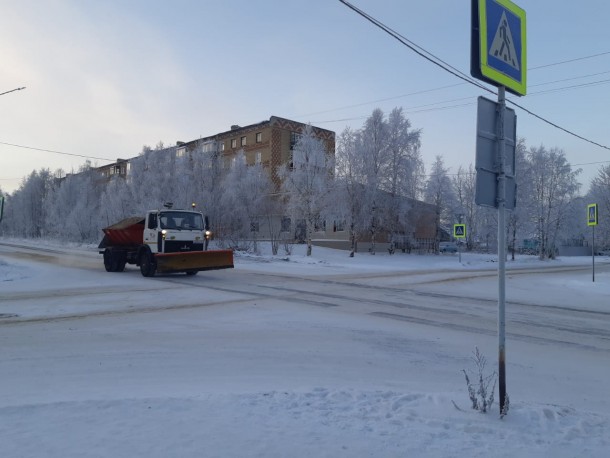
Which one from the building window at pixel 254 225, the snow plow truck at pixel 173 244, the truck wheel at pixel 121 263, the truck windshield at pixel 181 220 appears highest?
the building window at pixel 254 225

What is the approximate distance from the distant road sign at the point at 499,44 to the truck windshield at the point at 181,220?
15688mm

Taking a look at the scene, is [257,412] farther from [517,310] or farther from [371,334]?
[517,310]

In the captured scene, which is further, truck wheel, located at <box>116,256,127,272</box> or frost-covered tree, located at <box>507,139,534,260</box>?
frost-covered tree, located at <box>507,139,534,260</box>

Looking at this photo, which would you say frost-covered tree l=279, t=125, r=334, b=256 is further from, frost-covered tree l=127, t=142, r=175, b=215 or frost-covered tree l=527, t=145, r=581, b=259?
frost-covered tree l=527, t=145, r=581, b=259

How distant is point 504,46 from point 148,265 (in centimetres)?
1673

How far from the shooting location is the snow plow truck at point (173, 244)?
18.3 metres

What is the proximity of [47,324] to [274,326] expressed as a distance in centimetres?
439

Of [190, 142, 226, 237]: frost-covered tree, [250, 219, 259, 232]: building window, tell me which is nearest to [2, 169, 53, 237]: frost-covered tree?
[190, 142, 226, 237]: frost-covered tree

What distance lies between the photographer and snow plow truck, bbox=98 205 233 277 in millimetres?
18344

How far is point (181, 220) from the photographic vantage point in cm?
1917

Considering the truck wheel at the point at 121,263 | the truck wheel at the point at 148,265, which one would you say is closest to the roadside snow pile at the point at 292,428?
the truck wheel at the point at 148,265

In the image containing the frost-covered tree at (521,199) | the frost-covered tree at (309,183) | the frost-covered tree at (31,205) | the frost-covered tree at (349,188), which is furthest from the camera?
the frost-covered tree at (31,205)

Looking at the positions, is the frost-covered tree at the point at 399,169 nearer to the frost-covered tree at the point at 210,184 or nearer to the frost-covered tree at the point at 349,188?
the frost-covered tree at the point at 349,188

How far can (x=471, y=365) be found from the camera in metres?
6.93
